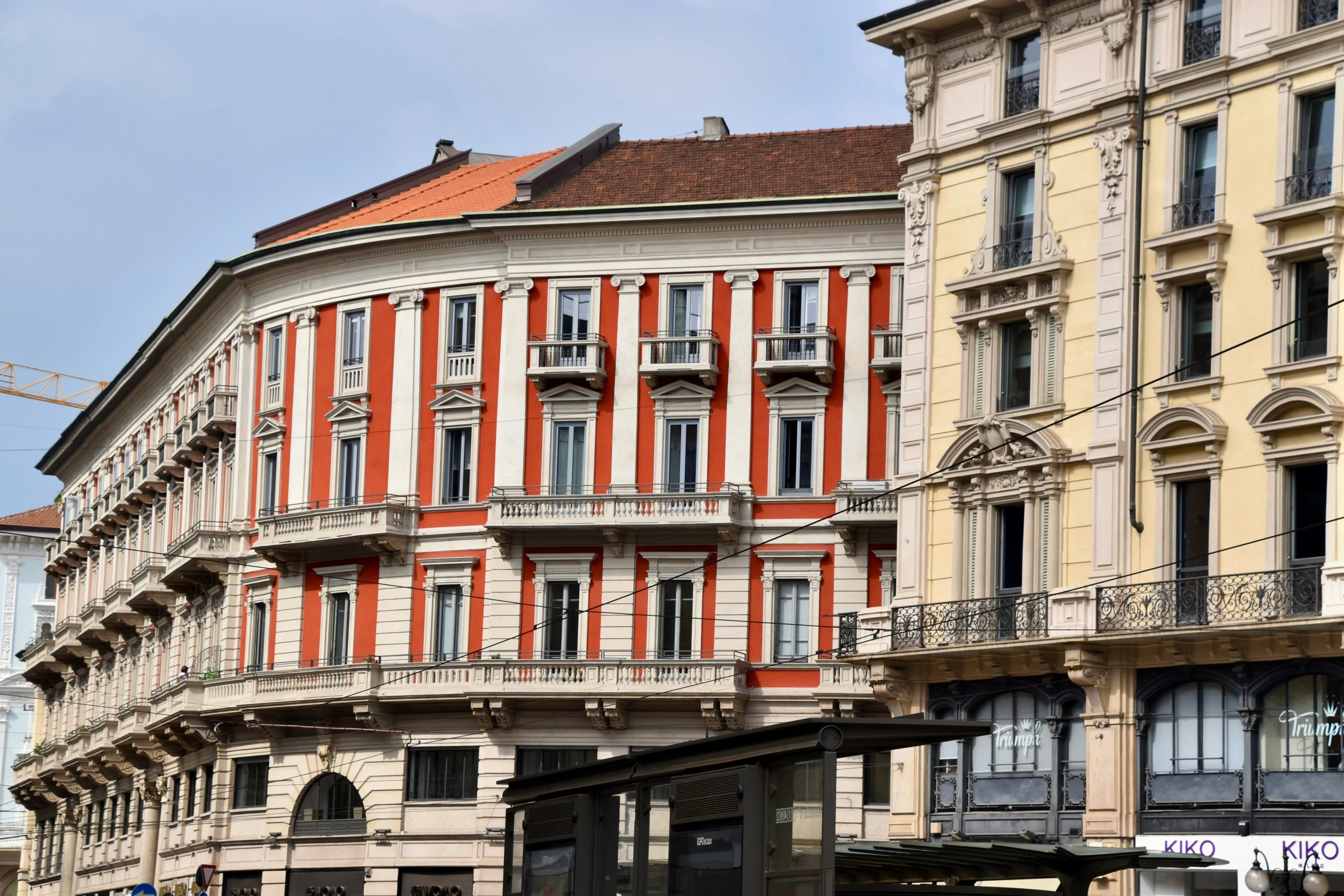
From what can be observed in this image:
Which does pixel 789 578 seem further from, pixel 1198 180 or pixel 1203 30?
pixel 1203 30

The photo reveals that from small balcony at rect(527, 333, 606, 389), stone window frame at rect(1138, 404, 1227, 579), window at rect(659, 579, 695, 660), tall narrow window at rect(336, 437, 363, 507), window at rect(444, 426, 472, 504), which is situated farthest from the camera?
tall narrow window at rect(336, 437, 363, 507)

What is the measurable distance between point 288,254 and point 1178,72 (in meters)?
26.3

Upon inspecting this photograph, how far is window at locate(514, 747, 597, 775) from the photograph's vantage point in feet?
168

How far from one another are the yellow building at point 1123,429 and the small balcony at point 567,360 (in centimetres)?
1012

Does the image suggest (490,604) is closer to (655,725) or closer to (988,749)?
(655,725)

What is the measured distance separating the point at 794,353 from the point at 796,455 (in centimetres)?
247

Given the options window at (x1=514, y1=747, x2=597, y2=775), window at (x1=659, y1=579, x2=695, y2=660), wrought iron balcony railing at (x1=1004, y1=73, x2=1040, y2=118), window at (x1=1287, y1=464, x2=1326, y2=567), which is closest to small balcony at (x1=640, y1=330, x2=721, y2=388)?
window at (x1=659, y1=579, x2=695, y2=660)

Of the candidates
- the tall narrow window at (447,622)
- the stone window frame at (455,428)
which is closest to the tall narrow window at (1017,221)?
the stone window frame at (455,428)

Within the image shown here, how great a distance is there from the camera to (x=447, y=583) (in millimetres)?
53531

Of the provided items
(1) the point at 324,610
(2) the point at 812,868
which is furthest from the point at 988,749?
(2) the point at 812,868

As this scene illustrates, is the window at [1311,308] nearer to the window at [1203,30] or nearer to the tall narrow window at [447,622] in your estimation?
the window at [1203,30]

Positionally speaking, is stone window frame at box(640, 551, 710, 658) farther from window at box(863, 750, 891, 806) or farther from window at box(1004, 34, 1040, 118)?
window at box(1004, 34, 1040, 118)

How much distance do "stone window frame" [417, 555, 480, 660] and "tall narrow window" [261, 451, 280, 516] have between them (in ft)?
19.3

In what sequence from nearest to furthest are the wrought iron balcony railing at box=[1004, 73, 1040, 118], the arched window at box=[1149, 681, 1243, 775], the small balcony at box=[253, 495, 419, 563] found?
the arched window at box=[1149, 681, 1243, 775] < the wrought iron balcony railing at box=[1004, 73, 1040, 118] < the small balcony at box=[253, 495, 419, 563]
